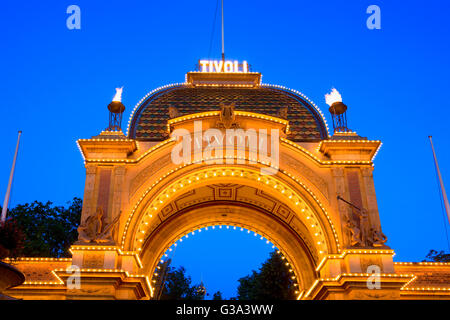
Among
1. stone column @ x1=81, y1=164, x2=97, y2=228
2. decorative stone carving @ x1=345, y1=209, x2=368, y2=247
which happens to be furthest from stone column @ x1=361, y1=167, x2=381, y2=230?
stone column @ x1=81, y1=164, x2=97, y2=228

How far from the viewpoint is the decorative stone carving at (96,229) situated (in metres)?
16.7

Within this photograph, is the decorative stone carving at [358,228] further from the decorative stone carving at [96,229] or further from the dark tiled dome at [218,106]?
the decorative stone carving at [96,229]

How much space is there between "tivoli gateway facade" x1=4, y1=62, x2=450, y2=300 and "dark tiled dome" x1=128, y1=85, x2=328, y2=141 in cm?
8

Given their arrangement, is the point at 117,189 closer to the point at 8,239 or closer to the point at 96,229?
the point at 96,229

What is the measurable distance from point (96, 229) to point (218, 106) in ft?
29.5

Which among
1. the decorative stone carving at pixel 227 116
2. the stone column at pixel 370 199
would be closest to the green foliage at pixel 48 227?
the decorative stone carving at pixel 227 116

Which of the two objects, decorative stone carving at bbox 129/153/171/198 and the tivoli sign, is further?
the tivoli sign

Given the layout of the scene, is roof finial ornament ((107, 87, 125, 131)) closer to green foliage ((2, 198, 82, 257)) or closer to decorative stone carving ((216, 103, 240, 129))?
decorative stone carving ((216, 103, 240, 129))

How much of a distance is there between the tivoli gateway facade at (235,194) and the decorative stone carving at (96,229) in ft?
0.13

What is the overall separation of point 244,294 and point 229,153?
37854mm

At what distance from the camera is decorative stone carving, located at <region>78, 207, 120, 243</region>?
54.7ft

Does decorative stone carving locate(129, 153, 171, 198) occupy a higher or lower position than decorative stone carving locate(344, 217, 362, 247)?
higher
